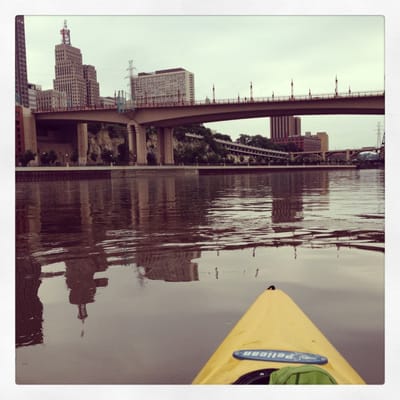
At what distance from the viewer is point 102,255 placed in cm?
478

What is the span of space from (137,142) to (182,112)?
9.09 metres

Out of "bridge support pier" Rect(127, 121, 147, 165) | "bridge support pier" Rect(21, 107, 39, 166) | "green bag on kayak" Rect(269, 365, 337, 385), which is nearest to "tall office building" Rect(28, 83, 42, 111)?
"bridge support pier" Rect(21, 107, 39, 166)

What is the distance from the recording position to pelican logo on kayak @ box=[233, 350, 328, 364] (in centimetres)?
186

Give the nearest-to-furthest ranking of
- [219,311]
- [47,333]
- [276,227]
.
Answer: [47,333], [219,311], [276,227]

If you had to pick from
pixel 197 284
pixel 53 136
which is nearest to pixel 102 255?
pixel 197 284

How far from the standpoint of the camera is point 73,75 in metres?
14.2

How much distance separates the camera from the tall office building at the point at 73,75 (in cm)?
573

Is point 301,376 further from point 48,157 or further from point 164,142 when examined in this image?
point 48,157

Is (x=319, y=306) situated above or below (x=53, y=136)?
below

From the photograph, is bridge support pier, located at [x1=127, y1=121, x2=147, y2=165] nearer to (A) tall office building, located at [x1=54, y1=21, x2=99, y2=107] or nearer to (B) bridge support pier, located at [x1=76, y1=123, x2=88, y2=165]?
(B) bridge support pier, located at [x1=76, y1=123, x2=88, y2=165]

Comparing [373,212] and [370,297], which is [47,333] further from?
[373,212]
